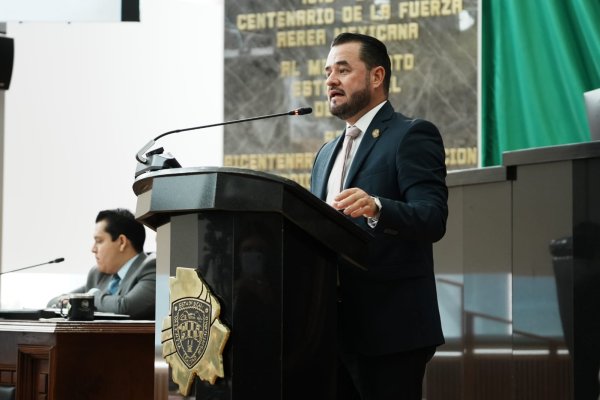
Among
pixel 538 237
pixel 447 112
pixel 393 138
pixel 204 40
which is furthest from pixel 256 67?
pixel 393 138

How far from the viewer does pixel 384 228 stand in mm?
1947

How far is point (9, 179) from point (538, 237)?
4.01 metres

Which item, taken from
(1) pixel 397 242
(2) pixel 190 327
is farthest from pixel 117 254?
(2) pixel 190 327

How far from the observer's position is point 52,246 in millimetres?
5930

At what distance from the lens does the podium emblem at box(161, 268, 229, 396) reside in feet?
5.57

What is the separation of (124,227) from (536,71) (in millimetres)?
2070

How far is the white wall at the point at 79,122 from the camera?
5.91 m

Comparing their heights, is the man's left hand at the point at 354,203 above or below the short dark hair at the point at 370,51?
below

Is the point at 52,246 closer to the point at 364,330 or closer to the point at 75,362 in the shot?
the point at 75,362

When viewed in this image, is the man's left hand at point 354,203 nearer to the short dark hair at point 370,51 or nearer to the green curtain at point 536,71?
the short dark hair at point 370,51

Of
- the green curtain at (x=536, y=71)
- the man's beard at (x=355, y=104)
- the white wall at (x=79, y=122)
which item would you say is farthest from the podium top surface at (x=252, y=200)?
the white wall at (x=79, y=122)

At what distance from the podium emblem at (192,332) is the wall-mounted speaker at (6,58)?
363 cm

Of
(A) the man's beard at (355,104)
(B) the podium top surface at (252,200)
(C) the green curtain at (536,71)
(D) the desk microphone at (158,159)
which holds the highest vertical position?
(C) the green curtain at (536,71)

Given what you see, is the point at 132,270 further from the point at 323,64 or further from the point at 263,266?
the point at 263,266
